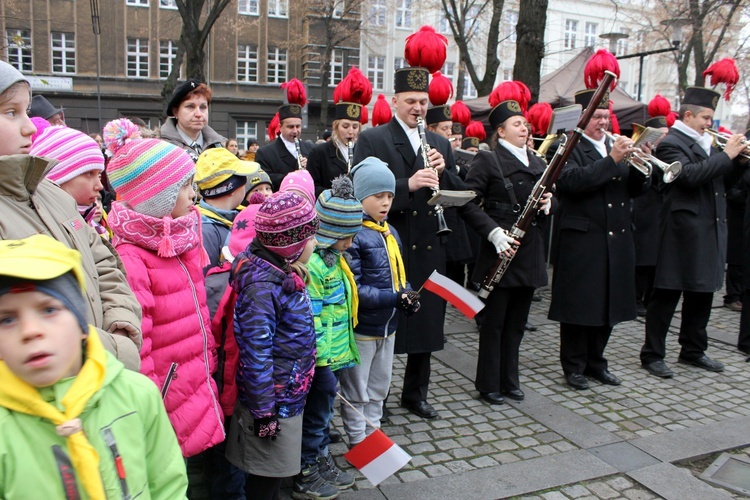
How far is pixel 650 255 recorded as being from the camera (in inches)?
317

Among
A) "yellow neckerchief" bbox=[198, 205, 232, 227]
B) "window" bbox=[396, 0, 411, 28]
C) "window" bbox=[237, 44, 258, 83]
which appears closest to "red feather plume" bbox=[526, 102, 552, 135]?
"yellow neckerchief" bbox=[198, 205, 232, 227]

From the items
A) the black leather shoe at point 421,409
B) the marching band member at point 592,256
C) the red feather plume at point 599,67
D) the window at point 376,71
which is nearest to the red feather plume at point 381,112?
the red feather plume at point 599,67

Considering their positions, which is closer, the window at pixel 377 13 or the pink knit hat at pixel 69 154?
the pink knit hat at pixel 69 154

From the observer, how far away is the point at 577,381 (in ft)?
18.0

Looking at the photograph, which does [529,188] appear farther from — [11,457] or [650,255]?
[11,457]

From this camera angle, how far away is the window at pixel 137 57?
33.9 metres

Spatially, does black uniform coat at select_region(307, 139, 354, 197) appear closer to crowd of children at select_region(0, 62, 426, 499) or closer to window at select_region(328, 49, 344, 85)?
crowd of children at select_region(0, 62, 426, 499)

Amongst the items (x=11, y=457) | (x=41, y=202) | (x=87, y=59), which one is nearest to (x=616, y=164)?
(x=41, y=202)

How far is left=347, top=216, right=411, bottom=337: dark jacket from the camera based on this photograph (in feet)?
13.1

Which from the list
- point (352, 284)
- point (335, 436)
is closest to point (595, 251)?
point (352, 284)

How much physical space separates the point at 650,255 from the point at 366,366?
5.33m

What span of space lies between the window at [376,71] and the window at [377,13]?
2305 mm

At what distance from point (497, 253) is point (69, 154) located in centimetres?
313

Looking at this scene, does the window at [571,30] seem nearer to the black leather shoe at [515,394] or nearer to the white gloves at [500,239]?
the white gloves at [500,239]
